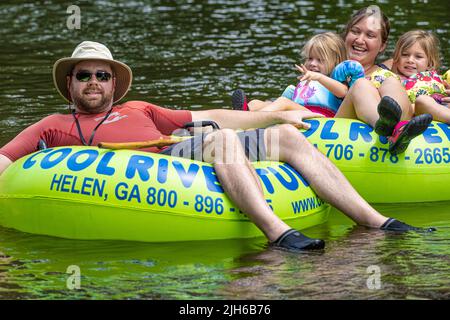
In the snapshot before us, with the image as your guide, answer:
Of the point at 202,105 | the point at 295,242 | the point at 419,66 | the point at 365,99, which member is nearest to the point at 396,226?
the point at 295,242

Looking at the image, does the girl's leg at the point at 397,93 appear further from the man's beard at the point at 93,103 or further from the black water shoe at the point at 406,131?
the man's beard at the point at 93,103

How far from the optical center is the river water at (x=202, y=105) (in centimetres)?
530

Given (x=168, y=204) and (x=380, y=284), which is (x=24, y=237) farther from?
(x=380, y=284)

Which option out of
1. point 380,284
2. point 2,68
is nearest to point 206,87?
point 2,68

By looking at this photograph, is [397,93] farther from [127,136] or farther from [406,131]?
[127,136]

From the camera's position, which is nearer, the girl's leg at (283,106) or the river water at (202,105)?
the river water at (202,105)

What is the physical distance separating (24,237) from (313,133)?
224cm

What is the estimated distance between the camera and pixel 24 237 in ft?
20.9

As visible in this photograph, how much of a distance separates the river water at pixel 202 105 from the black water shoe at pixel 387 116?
58 centimetres

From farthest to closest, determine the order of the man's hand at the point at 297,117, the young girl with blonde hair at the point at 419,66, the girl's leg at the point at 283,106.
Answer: the young girl with blonde hair at the point at 419,66 → the girl's leg at the point at 283,106 → the man's hand at the point at 297,117

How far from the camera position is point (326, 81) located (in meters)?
7.43

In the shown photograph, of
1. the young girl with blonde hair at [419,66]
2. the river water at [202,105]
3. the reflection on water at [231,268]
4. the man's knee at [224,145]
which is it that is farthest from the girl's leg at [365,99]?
the man's knee at [224,145]

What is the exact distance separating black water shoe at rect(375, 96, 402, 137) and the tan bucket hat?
1.75 m
